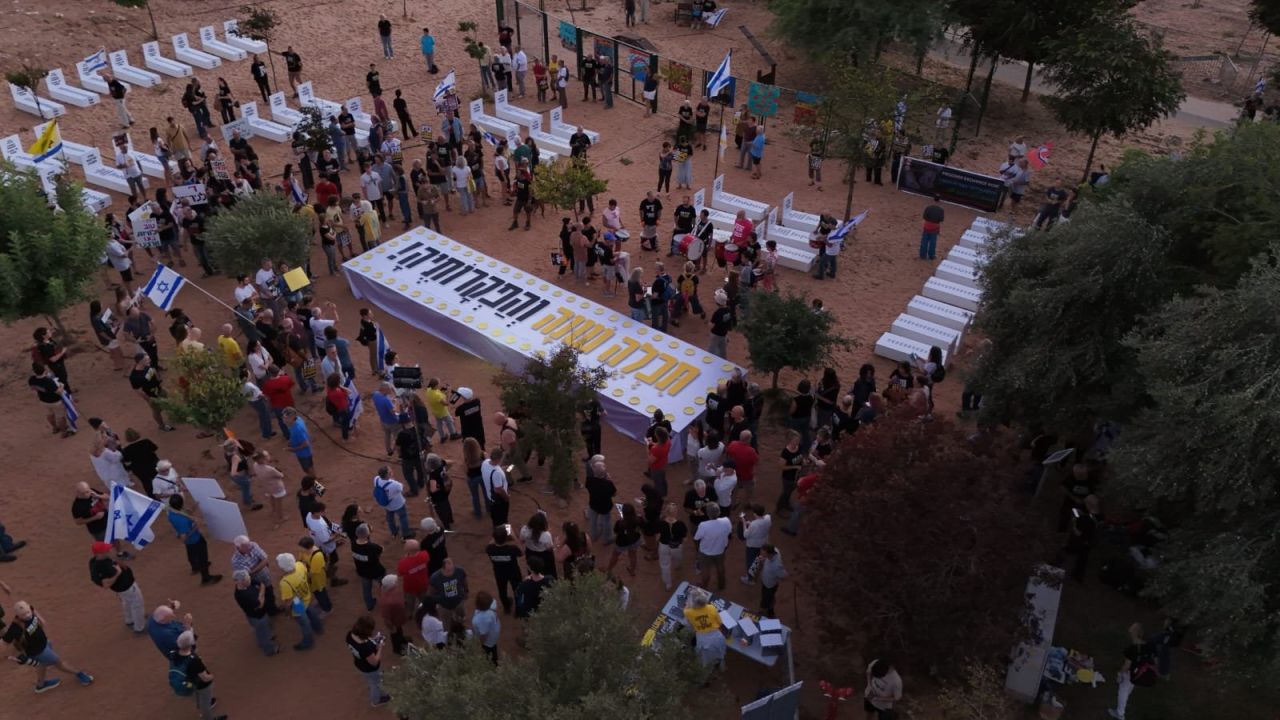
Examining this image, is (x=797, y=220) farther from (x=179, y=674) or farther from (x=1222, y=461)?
(x=179, y=674)

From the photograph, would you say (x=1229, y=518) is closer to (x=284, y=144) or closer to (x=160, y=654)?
(x=160, y=654)

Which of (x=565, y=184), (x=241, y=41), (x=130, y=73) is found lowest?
(x=130, y=73)

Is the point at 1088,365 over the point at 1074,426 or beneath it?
over

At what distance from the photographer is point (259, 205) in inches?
658

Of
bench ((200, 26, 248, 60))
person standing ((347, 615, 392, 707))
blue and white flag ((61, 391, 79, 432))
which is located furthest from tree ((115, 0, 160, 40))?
person standing ((347, 615, 392, 707))

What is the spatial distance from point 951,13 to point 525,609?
21.2 metres

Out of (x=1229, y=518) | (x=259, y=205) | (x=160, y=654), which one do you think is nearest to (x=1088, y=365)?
(x=1229, y=518)

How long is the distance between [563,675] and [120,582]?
6.01 metres

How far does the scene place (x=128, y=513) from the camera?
11633 millimetres

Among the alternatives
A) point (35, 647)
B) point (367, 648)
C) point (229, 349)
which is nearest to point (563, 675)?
point (367, 648)

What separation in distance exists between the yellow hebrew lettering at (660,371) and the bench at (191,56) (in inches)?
738

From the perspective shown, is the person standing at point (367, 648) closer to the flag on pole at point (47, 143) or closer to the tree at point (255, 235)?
the tree at point (255, 235)

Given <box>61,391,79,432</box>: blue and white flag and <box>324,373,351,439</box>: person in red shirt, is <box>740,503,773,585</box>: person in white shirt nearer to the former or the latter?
<box>324,373,351,439</box>: person in red shirt

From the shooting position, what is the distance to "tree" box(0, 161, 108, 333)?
579 inches
